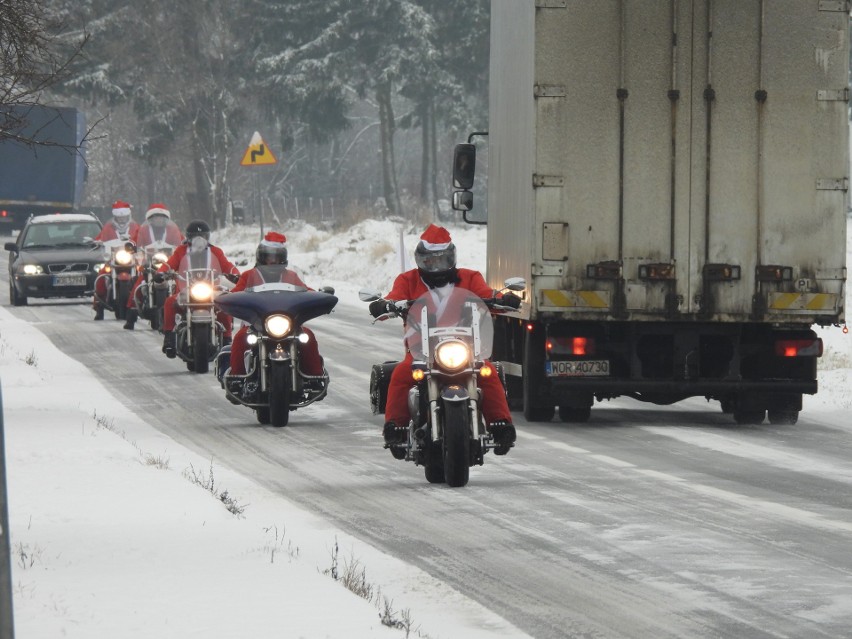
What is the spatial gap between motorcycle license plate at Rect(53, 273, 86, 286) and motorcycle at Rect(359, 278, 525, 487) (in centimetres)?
2217

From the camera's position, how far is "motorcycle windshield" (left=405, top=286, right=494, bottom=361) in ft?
40.6

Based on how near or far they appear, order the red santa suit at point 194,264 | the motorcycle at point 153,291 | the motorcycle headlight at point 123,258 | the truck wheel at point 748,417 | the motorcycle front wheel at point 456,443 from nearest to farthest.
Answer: the motorcycle front wheel at point 456,443
the truck wheel at point 748,417
the red santa suit at point 194,264
the motorcycle at point 153,291
the motorcycle headlight at point 123,258

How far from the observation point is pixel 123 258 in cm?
3006

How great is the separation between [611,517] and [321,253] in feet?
123

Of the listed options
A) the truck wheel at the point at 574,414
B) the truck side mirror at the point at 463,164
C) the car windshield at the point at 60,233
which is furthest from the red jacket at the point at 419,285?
the car windshield at the point at 60,233

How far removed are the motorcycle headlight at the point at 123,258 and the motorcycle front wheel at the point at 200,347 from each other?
327 inches

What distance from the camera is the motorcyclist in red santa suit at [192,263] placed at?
21844mm

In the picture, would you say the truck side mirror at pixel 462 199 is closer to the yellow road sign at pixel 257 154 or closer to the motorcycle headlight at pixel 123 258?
the motorcycle headlight at pixel 123 258

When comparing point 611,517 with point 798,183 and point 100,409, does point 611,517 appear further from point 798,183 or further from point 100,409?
point 100,409

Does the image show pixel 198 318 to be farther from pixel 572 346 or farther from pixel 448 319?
pixel 448 319

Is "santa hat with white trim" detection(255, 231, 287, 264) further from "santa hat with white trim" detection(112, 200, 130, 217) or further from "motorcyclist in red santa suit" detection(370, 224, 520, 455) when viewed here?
"santa hat with white trim" detection(112, 200, 130, 217)

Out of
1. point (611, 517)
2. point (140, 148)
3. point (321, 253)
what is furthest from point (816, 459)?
point (140, 148)

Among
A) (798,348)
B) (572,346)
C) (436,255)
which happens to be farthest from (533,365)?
(436,255)

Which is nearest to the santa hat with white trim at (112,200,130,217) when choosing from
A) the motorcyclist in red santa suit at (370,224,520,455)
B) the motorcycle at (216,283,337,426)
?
the motorcycle at (216,283,337,426)
